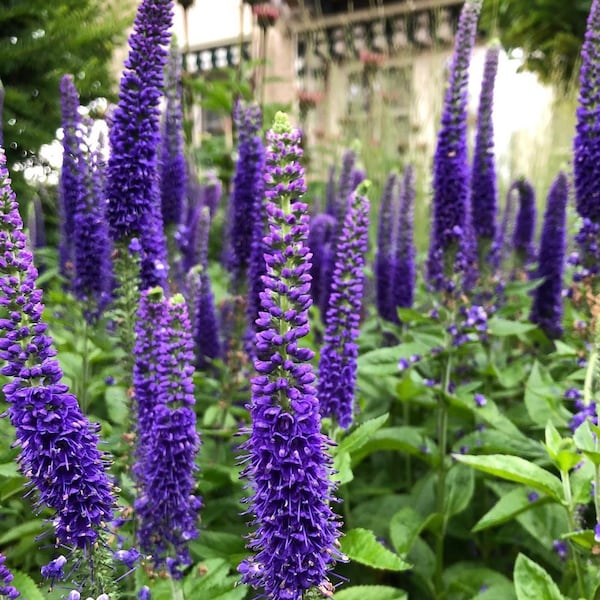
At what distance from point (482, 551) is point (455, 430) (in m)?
0.63

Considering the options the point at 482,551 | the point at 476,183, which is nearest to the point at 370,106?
the point at 476,183

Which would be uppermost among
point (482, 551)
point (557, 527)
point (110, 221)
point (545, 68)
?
point (545, 68)

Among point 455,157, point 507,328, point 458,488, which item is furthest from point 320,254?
point 458,488

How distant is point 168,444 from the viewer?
1.79 m

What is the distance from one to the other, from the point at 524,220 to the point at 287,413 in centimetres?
358

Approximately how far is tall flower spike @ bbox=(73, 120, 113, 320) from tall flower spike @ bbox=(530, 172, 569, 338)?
252 cm

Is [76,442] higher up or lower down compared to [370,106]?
lower down

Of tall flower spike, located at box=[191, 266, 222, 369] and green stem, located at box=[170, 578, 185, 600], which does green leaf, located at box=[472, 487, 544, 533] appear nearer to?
green stem, located at box=[170, 578, 185, 600]

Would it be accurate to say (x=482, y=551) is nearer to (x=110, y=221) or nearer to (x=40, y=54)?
(x=110, y=221)

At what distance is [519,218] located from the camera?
446 centimetres

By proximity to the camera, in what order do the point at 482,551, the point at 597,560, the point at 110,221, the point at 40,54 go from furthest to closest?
the point at 40,54 → the point at 482,551 → the point at 110,221 → the point at 597,560

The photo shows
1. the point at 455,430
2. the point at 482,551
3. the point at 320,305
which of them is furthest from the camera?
the point at 320,305

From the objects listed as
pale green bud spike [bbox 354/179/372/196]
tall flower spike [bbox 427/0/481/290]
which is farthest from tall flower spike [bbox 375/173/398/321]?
pale green bud spike [bbox 354/179/372/196]

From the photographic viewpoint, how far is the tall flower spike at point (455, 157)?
3.05 metres
